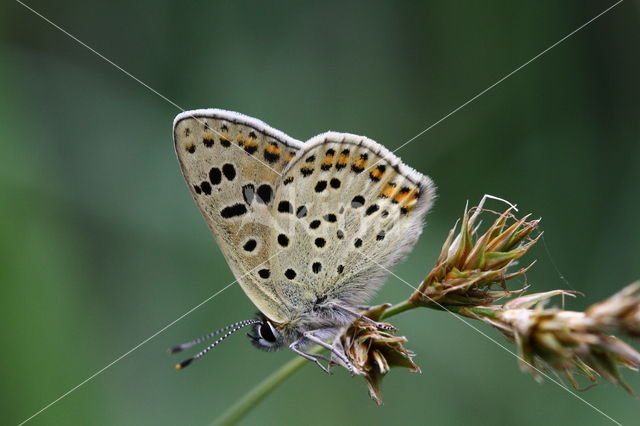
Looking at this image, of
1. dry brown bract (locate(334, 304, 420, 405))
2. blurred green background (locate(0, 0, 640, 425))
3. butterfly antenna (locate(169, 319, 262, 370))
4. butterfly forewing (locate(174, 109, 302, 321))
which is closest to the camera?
dry brown bract (locate(334, 304, 420, 405))

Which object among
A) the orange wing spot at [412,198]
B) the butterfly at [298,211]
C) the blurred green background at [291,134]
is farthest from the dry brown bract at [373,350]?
the blurred green background at [291,134]

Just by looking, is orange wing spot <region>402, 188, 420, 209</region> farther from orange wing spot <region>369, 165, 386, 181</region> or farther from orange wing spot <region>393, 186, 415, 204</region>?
orange wing spot <region>369, 165, 386, 181</region>

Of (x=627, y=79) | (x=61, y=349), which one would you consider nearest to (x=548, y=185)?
(x=627, y=79)

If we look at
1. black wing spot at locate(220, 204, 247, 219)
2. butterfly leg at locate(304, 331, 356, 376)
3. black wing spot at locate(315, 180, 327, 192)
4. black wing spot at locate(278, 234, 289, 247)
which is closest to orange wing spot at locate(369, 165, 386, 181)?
black wing spot at locate(315, 180, 327, 192)

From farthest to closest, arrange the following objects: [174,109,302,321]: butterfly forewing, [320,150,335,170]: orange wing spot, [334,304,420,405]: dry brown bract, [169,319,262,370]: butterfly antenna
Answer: [320,150,335,170]: orange wing spot < [174,109,302,321]: butterfly forewing < [169,319,262,370]: butterfly antenna < [334,304,420,405]: dry brown bract

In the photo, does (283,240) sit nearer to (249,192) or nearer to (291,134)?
(249,192)

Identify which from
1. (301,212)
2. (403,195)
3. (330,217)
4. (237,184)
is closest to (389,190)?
(403,195)

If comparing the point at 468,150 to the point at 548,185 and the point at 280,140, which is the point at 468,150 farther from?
the point at 280,140
